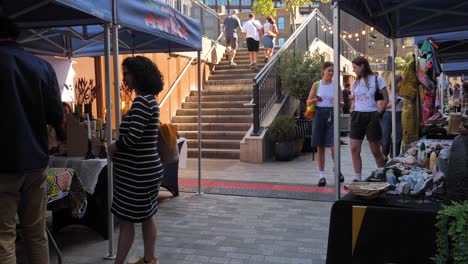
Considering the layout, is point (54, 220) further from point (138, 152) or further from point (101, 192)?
point (138, 152)

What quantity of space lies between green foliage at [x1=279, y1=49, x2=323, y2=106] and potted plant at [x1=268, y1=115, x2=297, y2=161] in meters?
1.85

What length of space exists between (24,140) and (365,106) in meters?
4.39

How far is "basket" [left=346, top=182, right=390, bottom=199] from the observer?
2.55 m

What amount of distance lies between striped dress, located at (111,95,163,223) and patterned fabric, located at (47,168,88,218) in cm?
66

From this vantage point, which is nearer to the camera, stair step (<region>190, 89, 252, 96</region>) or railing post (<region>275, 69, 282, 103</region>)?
railing post (<region>275, 69, 282, 103</region>)

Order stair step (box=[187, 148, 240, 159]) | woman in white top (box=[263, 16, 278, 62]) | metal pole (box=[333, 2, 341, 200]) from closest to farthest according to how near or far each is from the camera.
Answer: metal pole (box=[333, 2, 341, 200]), stair step (box=[187, 148, 240, 159]), woman in white top (box=[263, 16, 278, 62])

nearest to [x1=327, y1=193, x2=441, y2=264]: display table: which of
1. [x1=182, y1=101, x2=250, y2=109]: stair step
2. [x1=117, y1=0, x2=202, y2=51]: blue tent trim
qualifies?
[x1=117, y1=0, x2=202, y2=51]: blue tent trim

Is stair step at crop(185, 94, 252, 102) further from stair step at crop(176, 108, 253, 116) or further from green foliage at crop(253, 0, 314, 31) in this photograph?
green foliage at crop(253, 0, 314, 31)

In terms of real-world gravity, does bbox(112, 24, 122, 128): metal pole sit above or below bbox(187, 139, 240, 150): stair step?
above

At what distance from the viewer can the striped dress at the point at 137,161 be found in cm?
312

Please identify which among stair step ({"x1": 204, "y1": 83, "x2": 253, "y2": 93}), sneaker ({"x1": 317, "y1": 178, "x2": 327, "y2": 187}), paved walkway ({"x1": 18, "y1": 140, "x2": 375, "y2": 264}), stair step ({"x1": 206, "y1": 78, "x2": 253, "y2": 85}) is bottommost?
paved walkway ({"x1": 18, "y1": 140, "x2": 375, "y2": 264})

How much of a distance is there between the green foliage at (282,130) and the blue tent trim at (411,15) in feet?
12.2

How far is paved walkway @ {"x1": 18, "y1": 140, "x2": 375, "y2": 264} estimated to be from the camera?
395 centimetres

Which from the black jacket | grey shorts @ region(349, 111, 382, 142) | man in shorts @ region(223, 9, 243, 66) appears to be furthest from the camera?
man in shorts @ region(223, 9, 243, 66)
